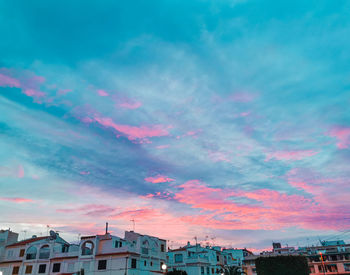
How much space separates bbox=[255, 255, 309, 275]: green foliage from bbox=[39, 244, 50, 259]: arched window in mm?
45359

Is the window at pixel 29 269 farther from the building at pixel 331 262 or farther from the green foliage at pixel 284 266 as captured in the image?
the building at pixel 331 262

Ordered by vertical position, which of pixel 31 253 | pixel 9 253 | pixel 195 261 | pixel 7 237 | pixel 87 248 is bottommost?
pixel 195 261

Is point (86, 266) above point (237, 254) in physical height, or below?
below

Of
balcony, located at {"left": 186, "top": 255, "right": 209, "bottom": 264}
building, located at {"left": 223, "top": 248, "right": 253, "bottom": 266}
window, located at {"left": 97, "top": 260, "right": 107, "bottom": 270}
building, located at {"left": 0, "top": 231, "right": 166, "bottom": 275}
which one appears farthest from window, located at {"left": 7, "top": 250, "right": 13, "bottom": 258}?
building, located at {"left": 223, "top": 248, "right": 253, "bottom": 266}

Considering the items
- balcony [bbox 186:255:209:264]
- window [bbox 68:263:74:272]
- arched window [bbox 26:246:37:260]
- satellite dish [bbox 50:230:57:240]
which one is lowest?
window [bbox 68:263:74:272]

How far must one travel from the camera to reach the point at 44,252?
64625 millimetres

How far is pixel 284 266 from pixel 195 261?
31.3 metres

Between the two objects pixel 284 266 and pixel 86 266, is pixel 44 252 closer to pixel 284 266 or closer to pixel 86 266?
pixel 86 266

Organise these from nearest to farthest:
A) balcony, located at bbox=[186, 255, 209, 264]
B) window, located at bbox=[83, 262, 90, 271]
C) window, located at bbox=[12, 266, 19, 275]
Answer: window, located at bbox=[83, 262, 90, 271] → window, located at bbox=[12, 266, 19, 275] → balcony, located at bbox=[186, 255, 209, 264]

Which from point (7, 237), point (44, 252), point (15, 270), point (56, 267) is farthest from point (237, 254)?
point (7, 237)

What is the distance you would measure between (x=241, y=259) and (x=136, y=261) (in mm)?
59161

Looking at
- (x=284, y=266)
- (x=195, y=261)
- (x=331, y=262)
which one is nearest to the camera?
(x=284, y=266)

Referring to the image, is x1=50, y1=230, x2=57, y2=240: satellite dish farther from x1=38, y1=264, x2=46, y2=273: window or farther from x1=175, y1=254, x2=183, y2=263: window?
x1=175, y1=254, x2=183, y2=263: window

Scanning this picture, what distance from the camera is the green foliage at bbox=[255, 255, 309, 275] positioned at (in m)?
45.6
